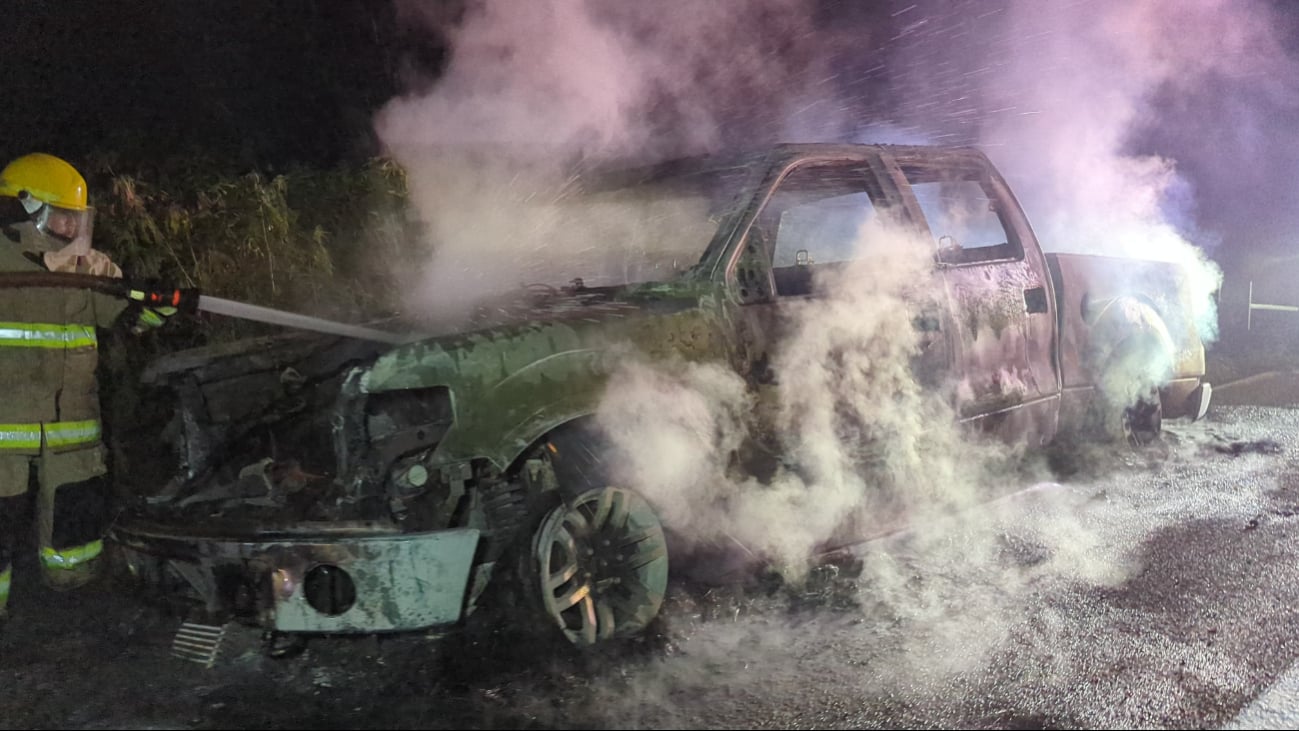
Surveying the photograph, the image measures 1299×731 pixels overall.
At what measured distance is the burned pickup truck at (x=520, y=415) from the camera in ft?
9.07

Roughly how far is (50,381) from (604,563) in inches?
96.5

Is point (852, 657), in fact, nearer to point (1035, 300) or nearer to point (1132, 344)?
point (1035, 300)

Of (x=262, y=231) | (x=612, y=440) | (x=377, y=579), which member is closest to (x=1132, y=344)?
(x=612, y=440)

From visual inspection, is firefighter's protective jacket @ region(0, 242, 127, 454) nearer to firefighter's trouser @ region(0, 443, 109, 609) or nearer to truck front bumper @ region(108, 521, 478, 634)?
firefighter's trouser @ region(0, 443, 109, 609)

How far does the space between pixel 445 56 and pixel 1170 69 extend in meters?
7.73

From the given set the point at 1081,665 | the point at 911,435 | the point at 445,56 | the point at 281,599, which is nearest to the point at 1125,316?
the point at 911,435

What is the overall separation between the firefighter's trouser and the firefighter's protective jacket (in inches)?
2.8

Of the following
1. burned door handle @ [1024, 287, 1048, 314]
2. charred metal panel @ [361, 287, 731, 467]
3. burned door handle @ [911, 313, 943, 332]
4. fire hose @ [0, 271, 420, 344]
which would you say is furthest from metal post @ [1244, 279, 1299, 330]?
fire hose @ [0, 271, 420, 344]

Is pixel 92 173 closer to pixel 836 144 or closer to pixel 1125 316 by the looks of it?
pixel 836 144

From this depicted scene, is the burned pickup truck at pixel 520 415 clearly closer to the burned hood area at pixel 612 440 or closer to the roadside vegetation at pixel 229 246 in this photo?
the burned hood area at pixel 612 440

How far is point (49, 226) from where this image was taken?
144 inches

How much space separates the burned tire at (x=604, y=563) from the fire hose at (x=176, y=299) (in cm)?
108

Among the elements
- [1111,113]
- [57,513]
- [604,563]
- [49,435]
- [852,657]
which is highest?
[1111,113]

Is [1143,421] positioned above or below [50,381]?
below
